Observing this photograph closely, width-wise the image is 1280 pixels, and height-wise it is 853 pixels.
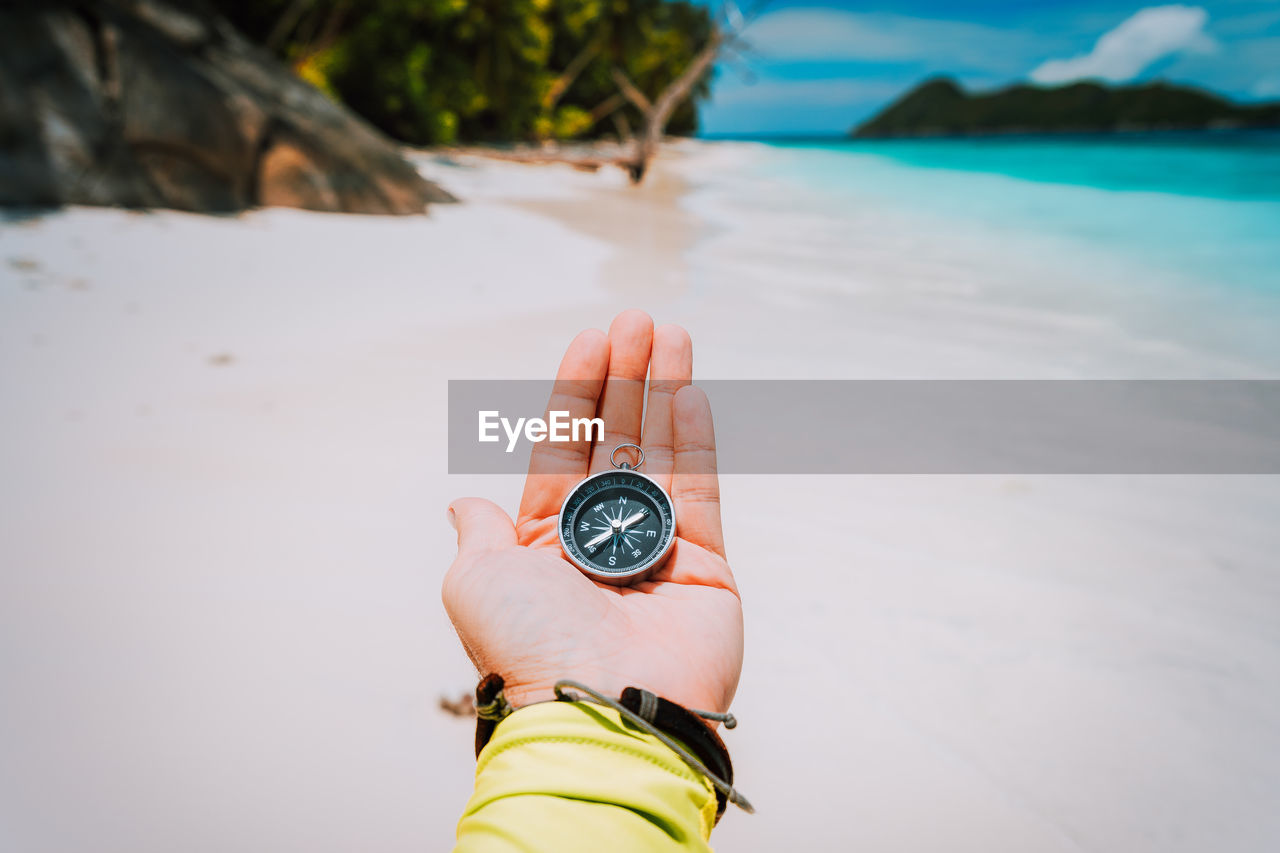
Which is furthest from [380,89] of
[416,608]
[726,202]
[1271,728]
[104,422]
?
[1271,728]

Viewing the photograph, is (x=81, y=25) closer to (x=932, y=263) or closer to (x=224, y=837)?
(x=224, y=837)

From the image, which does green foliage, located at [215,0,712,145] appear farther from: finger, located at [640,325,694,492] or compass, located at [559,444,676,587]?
compass, located at [559,444,676,587]

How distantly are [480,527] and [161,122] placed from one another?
9.49 m

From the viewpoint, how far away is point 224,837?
195 cm

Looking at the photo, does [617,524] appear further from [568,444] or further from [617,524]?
[568,444]


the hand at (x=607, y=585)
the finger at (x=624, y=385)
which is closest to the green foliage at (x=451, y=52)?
the finger at (x=624, y=385)

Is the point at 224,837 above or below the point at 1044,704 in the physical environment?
below

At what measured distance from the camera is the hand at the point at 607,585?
1.69 m

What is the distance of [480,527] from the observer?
2.07 metres

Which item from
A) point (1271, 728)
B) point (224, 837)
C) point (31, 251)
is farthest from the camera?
point (31, 251)

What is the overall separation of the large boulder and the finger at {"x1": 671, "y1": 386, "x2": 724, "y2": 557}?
901cm

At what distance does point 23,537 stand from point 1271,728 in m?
4.84

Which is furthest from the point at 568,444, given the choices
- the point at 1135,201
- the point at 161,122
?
Result: the point at 1135,201

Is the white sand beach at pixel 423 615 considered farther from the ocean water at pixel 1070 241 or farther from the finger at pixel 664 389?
the ocean water at pixel 1070 241
